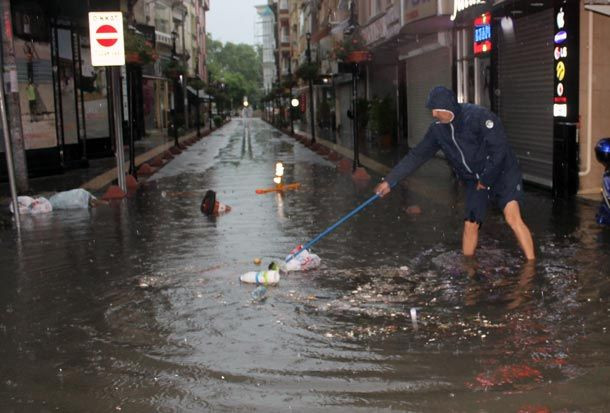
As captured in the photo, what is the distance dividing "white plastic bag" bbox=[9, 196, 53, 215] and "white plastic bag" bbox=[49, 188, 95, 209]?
30 cm

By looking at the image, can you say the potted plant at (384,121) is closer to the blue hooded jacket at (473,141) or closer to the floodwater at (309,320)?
the floodwater at (309,320)

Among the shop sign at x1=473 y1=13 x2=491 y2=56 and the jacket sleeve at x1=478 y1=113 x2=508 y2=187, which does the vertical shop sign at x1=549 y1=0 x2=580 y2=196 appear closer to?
the shop sign at x1=473 y1=13 x2=491 y2=56

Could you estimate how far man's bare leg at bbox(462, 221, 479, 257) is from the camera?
310 inches

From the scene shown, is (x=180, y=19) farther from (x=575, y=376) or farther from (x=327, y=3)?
(x=575, y=376)

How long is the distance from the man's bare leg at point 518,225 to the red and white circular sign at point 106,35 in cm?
893

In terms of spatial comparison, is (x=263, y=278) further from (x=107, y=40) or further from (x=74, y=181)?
(x=74, y=181)

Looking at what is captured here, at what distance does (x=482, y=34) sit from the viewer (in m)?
16.3

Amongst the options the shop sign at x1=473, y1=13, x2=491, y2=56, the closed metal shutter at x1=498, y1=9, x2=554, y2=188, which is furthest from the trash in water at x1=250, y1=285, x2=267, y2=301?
the shop sign at x1=473, y1=13, x2=491, y2=56

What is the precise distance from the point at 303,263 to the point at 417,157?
4.88 feet

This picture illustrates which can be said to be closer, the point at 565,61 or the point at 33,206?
the point at 565,61

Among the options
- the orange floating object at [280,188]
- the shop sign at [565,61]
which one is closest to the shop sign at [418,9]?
the orange floating object at [280,188]

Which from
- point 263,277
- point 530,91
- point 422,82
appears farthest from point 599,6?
point 422,82

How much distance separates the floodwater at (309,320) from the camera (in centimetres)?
455

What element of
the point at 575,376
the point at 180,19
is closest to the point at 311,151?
the point at 575,376
